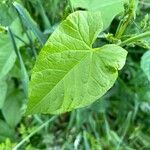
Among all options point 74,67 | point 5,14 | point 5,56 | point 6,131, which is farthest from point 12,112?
point 74,67

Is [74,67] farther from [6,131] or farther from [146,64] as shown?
[6,131]

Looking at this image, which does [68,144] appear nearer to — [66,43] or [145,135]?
[145,135]

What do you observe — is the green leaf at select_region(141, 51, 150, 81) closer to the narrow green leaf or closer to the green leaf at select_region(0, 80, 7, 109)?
the narrow green leaf

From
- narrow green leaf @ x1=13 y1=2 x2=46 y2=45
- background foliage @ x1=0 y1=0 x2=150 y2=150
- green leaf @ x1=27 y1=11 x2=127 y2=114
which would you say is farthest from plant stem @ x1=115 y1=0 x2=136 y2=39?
background foliage @ x1=0 y1=0 x2=150 y2=150

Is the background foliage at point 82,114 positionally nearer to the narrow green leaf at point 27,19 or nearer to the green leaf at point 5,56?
the green leaf at point 5,56

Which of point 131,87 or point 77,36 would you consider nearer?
point 77,36

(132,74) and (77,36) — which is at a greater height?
(77,36)

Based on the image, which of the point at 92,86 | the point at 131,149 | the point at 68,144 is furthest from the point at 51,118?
the point at 92,86
